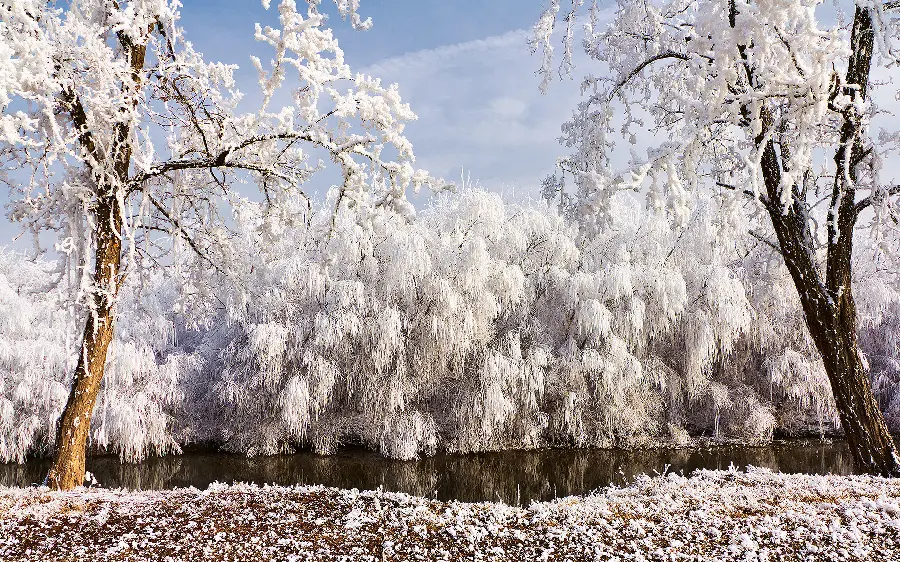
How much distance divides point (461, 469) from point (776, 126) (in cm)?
1009

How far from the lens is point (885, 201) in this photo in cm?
632

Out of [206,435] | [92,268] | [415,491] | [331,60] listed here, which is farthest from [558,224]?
[92,268]

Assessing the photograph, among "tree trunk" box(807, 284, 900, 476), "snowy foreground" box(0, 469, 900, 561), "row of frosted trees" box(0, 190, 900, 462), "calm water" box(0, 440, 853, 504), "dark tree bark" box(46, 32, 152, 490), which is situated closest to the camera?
"snowy foreground" box(0, 469, 900, 561)

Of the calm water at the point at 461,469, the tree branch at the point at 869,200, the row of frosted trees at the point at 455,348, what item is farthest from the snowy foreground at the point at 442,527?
the row of frosted trees at the point at 455,348

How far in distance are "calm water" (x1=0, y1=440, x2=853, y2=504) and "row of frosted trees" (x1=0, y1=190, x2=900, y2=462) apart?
56cm

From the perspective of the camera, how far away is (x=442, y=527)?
14.1ft

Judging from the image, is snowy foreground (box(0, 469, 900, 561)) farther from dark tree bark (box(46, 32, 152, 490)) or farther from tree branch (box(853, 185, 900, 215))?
tree branch (box(853, 185, 900, 215))

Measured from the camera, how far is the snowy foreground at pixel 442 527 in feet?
12.6

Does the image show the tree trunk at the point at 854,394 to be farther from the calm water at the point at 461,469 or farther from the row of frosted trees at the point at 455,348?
the row of frosted trees at the point at 455,348

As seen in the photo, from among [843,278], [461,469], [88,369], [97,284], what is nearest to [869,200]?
[843,278]

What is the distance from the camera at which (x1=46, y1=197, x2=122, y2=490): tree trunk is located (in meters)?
5.90

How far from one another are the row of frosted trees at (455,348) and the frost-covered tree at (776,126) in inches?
261

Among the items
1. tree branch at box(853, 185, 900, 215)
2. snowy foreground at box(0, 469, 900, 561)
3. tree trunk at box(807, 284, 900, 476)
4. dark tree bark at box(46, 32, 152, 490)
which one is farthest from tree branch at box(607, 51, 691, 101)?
dark tree bark at box(46, 32, 152, 490)

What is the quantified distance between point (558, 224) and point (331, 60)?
39.4ft
